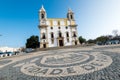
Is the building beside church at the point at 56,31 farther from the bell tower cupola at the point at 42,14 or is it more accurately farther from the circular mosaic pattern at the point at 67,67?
the circular mosaic pattern at the point at 67,67

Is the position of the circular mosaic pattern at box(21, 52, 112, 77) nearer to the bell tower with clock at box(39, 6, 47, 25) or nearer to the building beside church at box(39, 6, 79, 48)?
the building beside church at box(39, 6, 79, 48)

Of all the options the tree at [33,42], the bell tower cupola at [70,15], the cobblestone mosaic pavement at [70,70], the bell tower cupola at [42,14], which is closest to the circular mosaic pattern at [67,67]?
the cobblestone mosaic pavement at [70,70]

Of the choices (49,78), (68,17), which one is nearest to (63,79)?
(49,78)

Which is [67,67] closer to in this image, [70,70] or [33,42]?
[70,70]

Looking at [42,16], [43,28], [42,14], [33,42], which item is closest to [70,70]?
[43,28]

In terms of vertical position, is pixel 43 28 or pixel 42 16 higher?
pixel 42 16

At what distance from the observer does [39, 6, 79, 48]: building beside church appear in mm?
44844

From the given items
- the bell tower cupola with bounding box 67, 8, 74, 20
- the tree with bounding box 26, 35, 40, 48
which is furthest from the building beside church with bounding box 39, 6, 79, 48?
the tree with bounding box 26, 35, 40, 48

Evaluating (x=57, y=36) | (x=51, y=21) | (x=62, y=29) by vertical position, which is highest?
(x=51, y=21)

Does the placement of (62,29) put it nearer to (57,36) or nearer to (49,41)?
(57,36)

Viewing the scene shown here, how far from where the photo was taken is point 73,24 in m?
48.6

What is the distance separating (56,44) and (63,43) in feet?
9.97

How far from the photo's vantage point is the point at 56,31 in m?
46.8

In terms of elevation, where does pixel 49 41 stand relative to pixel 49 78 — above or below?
above
